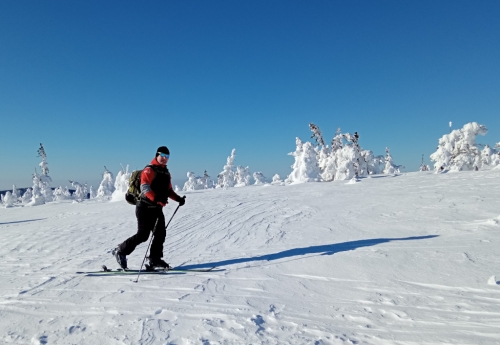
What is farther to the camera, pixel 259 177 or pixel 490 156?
pixel 259 177

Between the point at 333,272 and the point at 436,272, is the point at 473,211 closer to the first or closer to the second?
the point at 436,272

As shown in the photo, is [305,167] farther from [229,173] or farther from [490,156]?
[490,156]

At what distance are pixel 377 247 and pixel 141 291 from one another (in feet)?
14.5

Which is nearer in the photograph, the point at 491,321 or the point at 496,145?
the point at 491,321

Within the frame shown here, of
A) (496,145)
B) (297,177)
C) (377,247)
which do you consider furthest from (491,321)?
(496,145)

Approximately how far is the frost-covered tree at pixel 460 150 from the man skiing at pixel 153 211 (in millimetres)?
33358

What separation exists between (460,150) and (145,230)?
37.0 meters

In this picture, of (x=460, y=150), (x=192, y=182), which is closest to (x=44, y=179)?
(x=192, y=182)

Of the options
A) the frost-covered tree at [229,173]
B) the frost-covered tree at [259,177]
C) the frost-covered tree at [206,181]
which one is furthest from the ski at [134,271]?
the frost-covered tree at [206,181]

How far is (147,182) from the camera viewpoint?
4969 millimetres

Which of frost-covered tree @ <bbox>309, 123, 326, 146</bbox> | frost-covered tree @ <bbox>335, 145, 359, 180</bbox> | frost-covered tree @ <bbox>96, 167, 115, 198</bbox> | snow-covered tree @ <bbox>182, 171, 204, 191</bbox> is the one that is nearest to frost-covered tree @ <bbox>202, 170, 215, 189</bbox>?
snow-covered tree @ <bbox>182, 171, 204, 191</bbox>

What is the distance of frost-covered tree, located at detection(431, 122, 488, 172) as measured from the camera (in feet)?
102

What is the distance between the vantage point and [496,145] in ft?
116

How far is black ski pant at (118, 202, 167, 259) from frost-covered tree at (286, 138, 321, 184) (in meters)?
28.8
